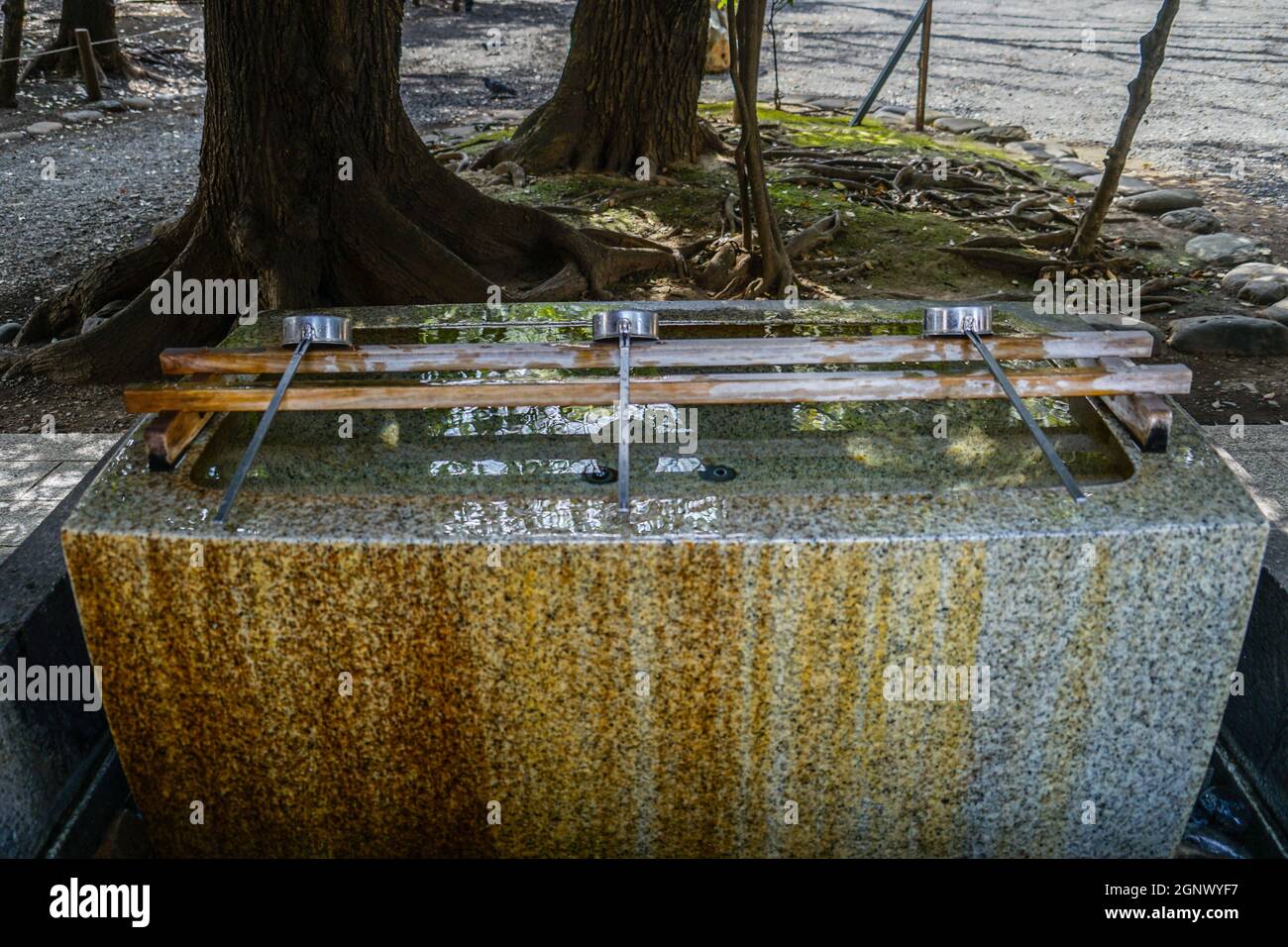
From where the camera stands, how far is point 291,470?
Answer: 109 inches

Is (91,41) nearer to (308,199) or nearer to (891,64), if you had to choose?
(891,64)

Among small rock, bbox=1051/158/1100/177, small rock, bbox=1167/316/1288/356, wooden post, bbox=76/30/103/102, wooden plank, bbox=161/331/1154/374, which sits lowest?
A: small rock, bbox=1167/316/1288/356

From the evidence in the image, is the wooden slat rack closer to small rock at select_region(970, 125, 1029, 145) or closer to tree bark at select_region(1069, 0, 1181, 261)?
tree bark at select_region(1069, 0, 1181, 261)

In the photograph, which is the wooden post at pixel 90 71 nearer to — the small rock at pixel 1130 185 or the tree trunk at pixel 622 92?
the tree trunk at pixel 622 92

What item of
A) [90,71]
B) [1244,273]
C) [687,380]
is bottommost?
[1244,273]

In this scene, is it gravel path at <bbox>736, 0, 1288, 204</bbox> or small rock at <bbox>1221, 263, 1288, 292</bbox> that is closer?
small rock at <bbox>1221, 263, 1288, 292</bbox>

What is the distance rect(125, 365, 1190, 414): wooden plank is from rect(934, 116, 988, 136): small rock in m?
9.55

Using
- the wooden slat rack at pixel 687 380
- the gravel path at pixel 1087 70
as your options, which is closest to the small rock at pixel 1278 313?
the gravel path at pixel 1087 70

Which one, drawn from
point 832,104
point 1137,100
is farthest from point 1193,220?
point 832,104

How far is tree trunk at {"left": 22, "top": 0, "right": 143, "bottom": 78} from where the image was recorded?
13211 millimetres

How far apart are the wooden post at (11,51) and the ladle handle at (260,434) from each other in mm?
11102

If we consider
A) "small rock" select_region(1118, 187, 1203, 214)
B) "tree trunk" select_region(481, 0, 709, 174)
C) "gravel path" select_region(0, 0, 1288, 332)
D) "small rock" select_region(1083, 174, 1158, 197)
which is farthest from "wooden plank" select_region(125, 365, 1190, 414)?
"small rock" select_region(1083, 174, 1158, 197)

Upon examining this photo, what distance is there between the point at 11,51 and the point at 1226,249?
1125cm

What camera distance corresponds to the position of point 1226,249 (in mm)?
7539
